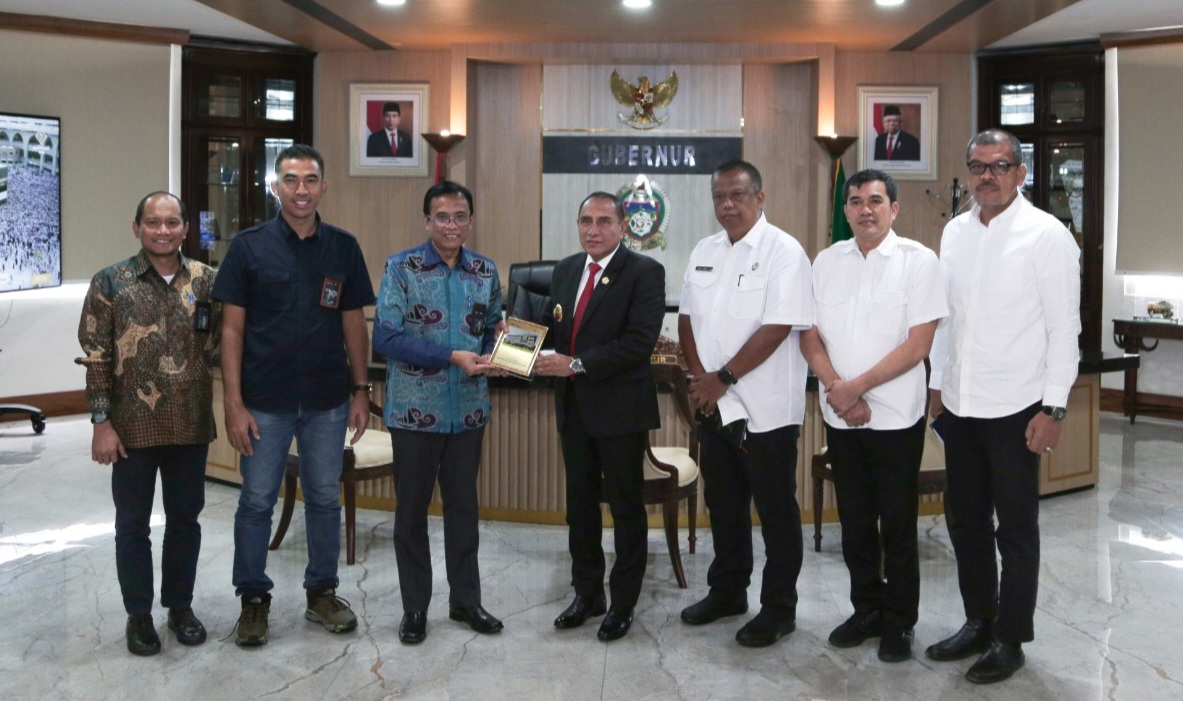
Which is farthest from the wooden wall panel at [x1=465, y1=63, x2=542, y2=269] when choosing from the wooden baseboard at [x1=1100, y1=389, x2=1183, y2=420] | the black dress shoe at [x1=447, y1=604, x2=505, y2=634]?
the black dress shoe at [x1=447, y1=604, x2=505, y2=634]

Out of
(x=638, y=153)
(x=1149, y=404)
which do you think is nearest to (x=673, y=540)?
(x=638, y=153)

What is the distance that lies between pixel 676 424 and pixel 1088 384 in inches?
99.8

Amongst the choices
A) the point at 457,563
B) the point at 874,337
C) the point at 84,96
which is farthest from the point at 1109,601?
the point at 84,96

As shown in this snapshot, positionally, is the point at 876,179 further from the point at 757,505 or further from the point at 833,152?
the point at 833,152

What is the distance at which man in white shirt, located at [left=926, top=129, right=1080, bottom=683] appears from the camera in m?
3.23

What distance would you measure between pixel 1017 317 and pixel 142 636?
306cm

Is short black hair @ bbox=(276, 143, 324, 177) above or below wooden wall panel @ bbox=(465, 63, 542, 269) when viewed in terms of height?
below

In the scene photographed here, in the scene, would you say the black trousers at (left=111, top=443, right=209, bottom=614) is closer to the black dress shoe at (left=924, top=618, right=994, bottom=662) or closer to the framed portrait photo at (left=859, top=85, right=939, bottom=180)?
the black dress shoe at (left=924, top=618, right=994, bottom=662)

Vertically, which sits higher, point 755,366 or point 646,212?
point 646,212

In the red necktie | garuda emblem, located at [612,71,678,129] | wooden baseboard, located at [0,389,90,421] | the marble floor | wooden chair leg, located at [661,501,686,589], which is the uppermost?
garuda emblem, located at [612,71,678,129]

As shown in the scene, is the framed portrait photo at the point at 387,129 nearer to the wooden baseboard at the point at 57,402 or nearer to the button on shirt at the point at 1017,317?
the wooden baseboard at the point at 57,402

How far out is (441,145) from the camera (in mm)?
8734

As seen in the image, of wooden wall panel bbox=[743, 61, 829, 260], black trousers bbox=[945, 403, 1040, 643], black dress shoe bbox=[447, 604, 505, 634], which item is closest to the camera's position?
black trousers bbox=[945, 403, 1040, 643]

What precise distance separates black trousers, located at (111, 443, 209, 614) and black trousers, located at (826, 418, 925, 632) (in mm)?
2218
